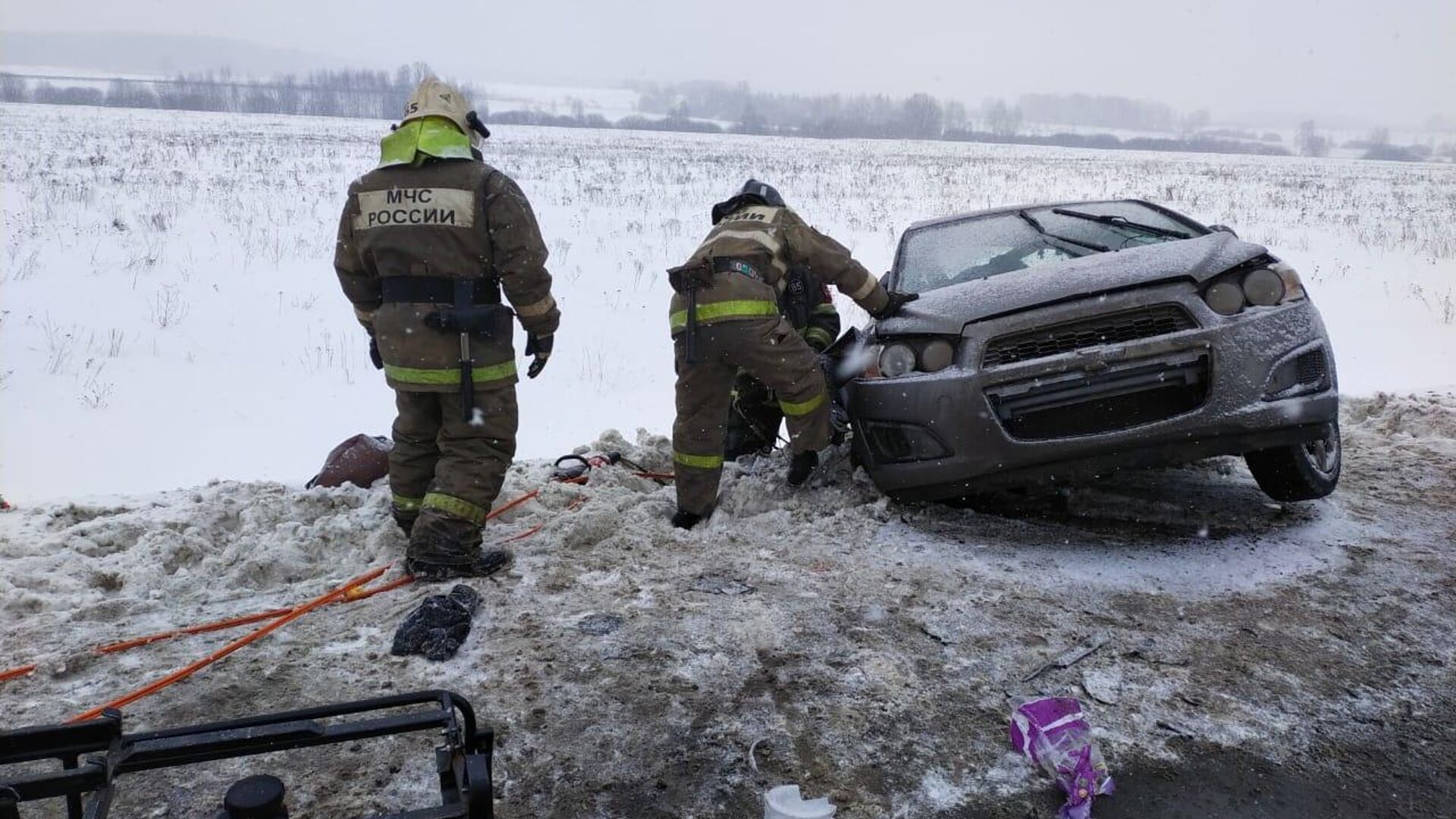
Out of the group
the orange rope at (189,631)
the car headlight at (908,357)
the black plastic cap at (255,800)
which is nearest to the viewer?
the black plastic cap at (255,800)

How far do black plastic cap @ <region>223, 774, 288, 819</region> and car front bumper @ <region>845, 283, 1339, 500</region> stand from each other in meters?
2.89

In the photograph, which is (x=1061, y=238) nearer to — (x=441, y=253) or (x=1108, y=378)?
(x=1108, y=378)

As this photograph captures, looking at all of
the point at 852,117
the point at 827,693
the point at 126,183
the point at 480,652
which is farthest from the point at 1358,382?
the point at 852,117

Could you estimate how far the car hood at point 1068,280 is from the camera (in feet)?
12.3

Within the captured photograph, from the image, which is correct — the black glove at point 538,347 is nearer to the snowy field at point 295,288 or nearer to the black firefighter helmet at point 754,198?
the black firefighter helmet at point 754,198

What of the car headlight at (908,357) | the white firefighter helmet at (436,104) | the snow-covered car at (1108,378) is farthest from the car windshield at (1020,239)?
the white firefighter helmet at (436,104)

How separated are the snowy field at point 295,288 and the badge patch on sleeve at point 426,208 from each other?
2437 millimetres

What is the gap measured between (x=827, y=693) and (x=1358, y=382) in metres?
6.76

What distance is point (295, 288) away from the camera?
31.8ft

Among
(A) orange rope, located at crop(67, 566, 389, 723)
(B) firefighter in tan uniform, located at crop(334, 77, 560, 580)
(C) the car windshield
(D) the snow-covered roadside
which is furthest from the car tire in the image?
(A) orange rope, located at crop(67, 566, 389, 723)

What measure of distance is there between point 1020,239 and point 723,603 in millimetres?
2776

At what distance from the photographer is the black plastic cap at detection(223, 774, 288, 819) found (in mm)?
1444

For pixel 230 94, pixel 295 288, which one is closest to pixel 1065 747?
pixel 295 288

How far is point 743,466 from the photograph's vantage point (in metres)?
5.30
